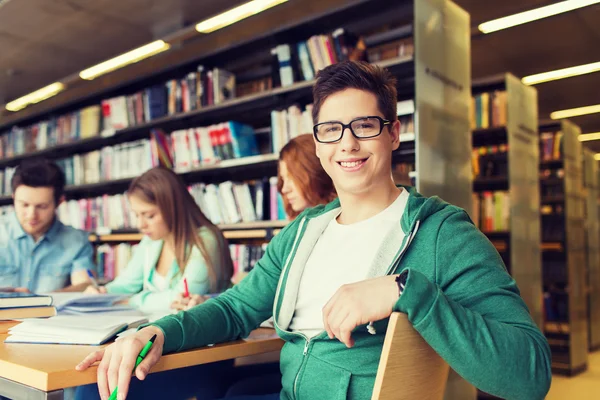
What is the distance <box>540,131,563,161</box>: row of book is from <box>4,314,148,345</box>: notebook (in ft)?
15.8

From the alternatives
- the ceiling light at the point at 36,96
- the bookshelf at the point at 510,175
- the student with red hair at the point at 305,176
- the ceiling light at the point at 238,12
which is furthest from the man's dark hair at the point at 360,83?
the ceiling light at the point at 36,96

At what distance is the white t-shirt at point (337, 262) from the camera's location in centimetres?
118

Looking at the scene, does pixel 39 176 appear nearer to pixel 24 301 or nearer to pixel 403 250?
pixel 24 301

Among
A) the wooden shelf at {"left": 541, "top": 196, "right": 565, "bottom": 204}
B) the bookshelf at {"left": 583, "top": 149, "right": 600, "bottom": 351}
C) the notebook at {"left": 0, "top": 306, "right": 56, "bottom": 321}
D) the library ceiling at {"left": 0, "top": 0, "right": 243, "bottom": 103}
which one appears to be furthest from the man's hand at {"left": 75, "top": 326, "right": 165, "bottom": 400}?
the bookshelf at {"left": 583, "top": 149, "right": 600, "bottom": 351}

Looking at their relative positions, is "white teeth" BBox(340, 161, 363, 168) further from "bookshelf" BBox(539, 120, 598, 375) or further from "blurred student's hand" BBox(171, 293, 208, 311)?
"bookshelf" BBox(539, 120, 598, 375)

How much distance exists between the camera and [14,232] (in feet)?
8.98

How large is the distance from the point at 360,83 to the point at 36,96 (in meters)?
7.17

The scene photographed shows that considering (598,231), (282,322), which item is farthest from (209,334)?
(598,231)

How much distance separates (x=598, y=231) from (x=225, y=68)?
5.55 m

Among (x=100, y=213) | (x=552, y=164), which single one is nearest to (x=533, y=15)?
(x=552, y=164)

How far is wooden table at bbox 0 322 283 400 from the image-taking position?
958 millimetres

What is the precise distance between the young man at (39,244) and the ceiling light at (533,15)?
399cm

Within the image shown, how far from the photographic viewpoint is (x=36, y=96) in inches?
286

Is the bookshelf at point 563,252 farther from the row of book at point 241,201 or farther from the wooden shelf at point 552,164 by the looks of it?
the row of book at point 241,201
